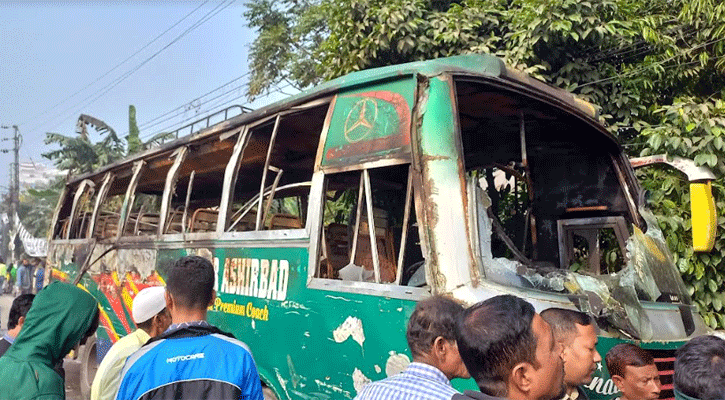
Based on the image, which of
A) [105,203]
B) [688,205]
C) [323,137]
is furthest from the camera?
[105,203]

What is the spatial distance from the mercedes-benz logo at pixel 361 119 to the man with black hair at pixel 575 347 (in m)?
1.65

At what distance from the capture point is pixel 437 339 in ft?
7.73

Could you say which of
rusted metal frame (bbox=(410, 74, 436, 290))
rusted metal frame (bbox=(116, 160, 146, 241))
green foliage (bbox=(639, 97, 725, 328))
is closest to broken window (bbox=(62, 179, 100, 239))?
rusted metal frame (bbox=(116, 160, 146, 241))

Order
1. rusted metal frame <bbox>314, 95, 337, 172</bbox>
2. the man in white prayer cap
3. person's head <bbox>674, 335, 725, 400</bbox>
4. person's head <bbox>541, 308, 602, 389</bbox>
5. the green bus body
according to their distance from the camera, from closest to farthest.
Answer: person's head <bbox>674, 335, 725, 400</bbox>
person's head <bbox>541, 308, 602, 389</bbox>
the man in white prayer cap
the green bus body
rusted metal frame <bbox>314, 95, 337, 172</bbox>

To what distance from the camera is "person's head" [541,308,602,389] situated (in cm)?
275

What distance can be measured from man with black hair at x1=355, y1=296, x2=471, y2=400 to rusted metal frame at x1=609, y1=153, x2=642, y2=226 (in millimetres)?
→ 3014

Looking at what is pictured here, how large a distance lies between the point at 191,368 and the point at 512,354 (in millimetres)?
1108

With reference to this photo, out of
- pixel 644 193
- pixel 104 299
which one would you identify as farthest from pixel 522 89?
pixel 104 299

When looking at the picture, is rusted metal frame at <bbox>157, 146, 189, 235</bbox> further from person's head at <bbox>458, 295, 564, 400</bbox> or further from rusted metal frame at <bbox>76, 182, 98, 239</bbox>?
person's head at <bbox>458, 295, 564, 400</bbox>

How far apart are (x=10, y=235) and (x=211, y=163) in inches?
1453

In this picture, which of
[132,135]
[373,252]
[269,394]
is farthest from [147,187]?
[132,135]

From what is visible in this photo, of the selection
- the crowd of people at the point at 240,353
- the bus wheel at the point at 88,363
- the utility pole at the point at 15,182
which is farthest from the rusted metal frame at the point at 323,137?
the utility pole at the point at 15,182

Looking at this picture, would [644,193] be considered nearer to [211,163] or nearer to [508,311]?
[508,311]

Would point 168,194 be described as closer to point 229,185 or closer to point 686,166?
point 229,185
